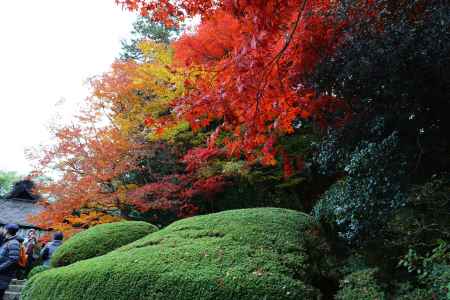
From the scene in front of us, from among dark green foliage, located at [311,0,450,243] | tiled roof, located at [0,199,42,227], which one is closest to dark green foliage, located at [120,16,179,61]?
tiled roof, located at [0,199,42,227]

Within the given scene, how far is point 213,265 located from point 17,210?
77.5 ft

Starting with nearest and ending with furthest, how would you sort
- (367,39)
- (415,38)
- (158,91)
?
(415,38) → (367,39) → (158,91)

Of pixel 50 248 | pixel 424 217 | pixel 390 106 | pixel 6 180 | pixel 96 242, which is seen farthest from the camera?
pixel 6 180

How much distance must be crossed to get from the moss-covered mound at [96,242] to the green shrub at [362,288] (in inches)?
175

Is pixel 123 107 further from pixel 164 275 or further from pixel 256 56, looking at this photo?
pixel 164 275

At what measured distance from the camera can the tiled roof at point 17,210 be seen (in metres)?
22.8

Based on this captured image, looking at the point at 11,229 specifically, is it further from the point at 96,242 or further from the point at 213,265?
the point at 213,265

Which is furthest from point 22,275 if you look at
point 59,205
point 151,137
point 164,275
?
point 164,275

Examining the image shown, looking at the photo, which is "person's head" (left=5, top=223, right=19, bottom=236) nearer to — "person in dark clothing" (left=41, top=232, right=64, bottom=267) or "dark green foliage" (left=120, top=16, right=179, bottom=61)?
"person in dark clothing" (left=41, top=232, right=64, bottom=267)

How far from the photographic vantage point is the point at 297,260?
15.0 feet

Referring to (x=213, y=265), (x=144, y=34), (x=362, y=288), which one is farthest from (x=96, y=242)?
(x=144, y=34)

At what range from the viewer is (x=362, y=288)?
4.20m

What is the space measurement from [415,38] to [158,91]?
260 inches

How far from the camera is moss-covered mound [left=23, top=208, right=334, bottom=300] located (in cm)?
404
